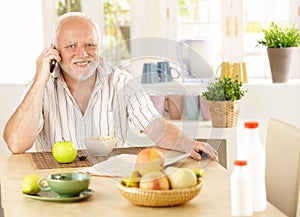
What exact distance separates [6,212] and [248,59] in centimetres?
369

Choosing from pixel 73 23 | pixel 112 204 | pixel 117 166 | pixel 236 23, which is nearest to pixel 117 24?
pixel 236 23

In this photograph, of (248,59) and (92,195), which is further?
(248,59)

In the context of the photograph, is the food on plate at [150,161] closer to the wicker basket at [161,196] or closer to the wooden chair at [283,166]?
the wicker basket at [161,196]

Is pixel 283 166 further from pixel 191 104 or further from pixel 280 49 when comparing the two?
pixel 280 49

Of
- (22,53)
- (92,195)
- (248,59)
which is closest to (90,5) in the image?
(22,53)

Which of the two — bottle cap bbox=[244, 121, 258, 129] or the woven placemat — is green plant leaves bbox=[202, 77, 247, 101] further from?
bottle cap bbox=[244, 121, 258, 129]

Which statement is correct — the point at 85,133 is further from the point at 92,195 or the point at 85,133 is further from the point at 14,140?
Result: the point at 92,195

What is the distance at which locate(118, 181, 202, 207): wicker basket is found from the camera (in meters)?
2.04

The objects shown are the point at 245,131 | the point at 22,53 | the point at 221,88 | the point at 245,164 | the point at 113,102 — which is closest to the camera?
the point at 245,164

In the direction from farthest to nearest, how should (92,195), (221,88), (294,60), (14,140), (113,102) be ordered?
1. (294,60)
2. (221,88)
3. (113,102)
4. (14,140)
5. (92,195)

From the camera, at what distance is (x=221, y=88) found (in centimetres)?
403

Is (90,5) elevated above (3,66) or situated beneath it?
elevated above

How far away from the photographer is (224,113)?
13.0ft

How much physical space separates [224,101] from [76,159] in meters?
1.34
